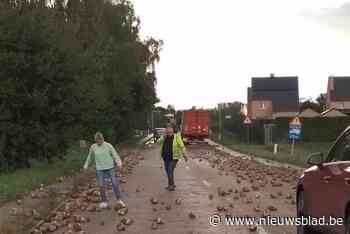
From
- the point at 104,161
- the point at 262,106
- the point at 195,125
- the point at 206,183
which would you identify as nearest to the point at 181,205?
the point at 104,161

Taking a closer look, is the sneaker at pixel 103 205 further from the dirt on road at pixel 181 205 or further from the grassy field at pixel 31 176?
the grassy field at pixel 31 176

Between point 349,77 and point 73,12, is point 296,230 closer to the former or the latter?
point 73,12

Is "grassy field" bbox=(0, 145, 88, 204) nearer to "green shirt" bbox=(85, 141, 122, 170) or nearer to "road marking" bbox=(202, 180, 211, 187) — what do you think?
"green shirt" bbox=(85, 141, 122, 170)

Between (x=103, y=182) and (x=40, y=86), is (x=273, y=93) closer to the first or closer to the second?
(x=40, y=86)

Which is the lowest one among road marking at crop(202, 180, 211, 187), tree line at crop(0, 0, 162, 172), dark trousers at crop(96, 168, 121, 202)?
road marking at crop(202, 180, 211, 187)

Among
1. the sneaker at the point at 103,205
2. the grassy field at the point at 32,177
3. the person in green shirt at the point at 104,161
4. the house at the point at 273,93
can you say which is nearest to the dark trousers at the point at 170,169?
the grassy field at the point at 32,177

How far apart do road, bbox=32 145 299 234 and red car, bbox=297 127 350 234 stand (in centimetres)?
173

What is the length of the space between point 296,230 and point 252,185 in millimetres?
9206

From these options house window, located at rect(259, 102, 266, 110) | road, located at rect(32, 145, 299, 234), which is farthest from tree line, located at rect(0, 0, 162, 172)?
house window, located at rect(259, 102, 266, 110)

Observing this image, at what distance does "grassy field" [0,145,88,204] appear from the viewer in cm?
1872

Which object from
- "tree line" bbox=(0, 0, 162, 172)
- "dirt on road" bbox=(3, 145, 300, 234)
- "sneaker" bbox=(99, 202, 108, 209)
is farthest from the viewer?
"tree line" bbox=(0, 0, 162, 172)

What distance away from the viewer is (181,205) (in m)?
16.7

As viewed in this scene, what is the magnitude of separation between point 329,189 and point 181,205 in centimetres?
754

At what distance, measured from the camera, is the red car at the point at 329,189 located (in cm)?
877
